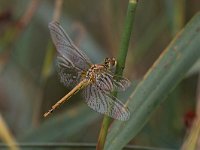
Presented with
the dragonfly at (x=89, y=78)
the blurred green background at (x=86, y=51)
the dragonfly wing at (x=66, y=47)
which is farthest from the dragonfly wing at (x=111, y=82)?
the blurred green background at (x=86, y=51)

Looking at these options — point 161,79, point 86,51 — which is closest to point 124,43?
point 161,79

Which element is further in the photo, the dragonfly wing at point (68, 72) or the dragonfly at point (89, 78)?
the dragonfly wing at point (68, 72)

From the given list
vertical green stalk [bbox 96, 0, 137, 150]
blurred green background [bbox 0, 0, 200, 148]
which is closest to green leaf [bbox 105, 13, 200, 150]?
vertical green stalk [bbox 96, 0, 137, 150]

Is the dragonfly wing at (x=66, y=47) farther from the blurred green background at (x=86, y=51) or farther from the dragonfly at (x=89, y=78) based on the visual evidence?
the blurred green background at (x=86, y=51)

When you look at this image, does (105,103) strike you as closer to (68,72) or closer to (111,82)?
(111,82)

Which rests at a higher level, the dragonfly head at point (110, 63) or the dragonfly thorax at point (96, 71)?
the dragonfly head at point (110, 63)

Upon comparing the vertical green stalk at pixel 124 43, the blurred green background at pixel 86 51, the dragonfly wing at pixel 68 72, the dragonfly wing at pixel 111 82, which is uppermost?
the vertical green stalk at pixel 124 43

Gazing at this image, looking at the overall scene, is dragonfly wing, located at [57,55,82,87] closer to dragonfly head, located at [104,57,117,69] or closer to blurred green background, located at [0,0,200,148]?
dragonfly head, located at [104,57,117,69]
